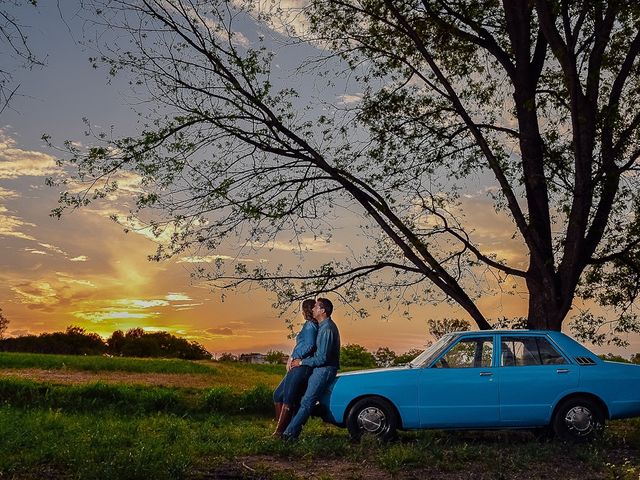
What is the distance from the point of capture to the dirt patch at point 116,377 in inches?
860

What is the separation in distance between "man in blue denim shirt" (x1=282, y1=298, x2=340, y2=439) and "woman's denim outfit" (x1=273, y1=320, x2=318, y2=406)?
0.09 meters

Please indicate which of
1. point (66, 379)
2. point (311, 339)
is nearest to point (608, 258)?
point (311, 339)

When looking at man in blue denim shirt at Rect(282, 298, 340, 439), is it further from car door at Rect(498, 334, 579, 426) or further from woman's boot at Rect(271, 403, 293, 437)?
car door at Rect(498, 334, 579, 426)

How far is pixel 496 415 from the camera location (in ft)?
43.2

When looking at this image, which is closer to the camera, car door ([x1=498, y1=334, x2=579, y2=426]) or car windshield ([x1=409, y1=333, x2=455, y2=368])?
car door ([x1=498, y1=334, x2=579, y2=426])

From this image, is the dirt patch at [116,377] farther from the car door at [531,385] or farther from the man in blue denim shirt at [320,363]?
the car door at [531,385]

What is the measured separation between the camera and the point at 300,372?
1356cm

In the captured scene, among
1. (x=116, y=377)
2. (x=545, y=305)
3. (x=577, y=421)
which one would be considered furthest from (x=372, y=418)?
(x=116, y=377)

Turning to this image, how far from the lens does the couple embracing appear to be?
13289 mm

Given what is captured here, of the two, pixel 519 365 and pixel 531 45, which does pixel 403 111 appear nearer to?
pixel 531 45

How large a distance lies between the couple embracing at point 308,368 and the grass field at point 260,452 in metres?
0.40

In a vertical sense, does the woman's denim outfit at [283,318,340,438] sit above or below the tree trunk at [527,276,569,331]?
below

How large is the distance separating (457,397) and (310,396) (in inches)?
88.1

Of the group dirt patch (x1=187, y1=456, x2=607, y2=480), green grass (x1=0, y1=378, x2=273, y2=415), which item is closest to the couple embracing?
dirt patch (x1=187, y1=456, x2=607, y2=480)
